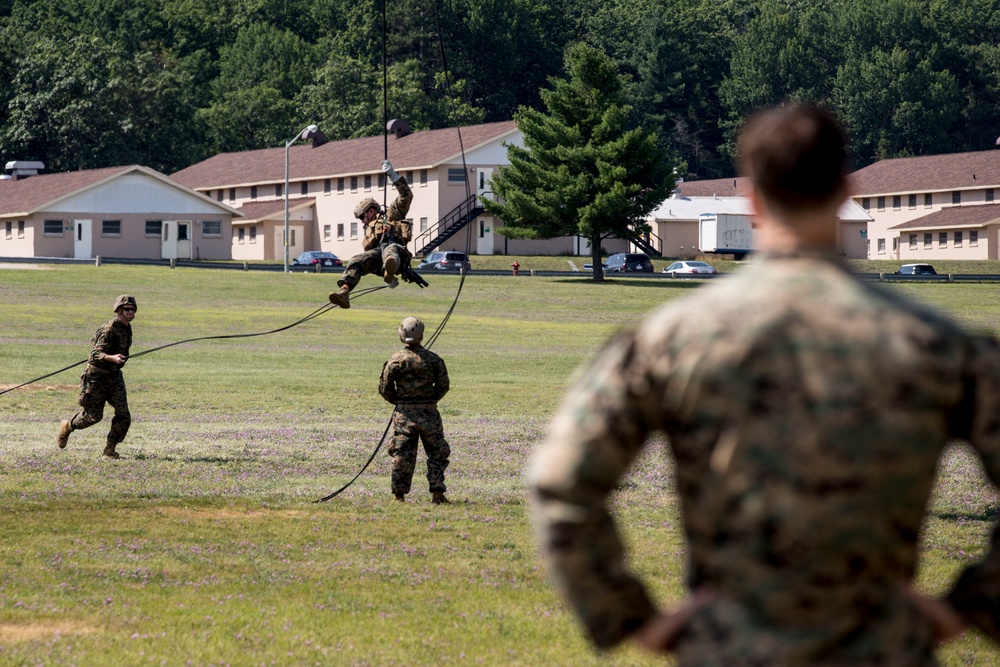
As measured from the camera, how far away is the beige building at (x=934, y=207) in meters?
97.7

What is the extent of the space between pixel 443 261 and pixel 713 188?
3983cm

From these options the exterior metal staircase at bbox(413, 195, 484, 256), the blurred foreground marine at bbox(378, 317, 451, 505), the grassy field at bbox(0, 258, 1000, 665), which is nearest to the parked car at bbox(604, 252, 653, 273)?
the exterior metal staircase at bbox(413, 195, 484, 256)

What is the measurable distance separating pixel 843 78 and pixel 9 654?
138 m

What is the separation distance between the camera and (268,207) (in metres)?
99.8

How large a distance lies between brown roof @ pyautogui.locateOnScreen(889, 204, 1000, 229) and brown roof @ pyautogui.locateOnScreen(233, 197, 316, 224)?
39.2 metres

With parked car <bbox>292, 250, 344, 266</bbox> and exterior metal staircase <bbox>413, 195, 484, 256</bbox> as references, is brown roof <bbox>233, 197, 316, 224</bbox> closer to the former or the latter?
parked car <bbox>292, 250, 344, 266</bbox>

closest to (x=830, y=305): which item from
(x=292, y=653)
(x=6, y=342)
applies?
(x=292, y=653)

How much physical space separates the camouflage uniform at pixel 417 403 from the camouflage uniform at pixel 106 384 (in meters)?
4.91

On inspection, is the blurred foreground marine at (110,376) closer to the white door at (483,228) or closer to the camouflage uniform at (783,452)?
the camouflage uniform at (783,452)

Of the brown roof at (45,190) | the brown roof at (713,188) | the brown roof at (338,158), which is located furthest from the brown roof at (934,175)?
the brown roof at (45,190)

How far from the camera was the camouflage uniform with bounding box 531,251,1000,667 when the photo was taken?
Result: 3666mm

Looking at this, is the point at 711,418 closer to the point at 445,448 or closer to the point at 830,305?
the point at 830,305

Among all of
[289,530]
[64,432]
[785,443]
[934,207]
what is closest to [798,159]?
[785,443]

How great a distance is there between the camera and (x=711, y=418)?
3719mm
